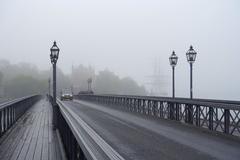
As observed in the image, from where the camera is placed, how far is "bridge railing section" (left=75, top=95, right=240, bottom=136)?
1477 cm

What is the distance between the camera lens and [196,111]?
17891mm

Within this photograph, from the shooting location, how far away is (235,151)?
1124 cm

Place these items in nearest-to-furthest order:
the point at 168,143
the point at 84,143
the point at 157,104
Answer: the point at 84,143
the point at 168,143
the point at 157,104

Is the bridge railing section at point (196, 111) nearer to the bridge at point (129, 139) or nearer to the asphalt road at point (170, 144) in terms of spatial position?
the bridge at point (129, 139)

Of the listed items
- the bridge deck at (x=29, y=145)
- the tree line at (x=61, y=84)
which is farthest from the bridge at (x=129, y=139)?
the tree line at (x=61, y=84)

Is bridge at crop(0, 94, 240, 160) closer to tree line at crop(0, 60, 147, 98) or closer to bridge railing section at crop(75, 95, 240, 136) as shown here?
bridge railing section at crop(75, 95, 240, 136)

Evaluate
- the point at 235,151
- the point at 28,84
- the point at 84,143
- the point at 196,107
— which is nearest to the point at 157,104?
the point at 196,107

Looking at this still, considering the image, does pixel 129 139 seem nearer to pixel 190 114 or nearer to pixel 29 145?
pixel 29 145

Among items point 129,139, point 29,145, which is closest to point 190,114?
point 129,139

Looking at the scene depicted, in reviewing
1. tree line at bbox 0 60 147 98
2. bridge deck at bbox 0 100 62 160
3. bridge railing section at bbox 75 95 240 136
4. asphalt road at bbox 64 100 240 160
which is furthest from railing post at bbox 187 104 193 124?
tree line at bbox 0 60 147 98

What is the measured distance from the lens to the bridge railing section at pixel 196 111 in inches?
582

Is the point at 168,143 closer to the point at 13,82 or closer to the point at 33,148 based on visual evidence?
the point at 33,148

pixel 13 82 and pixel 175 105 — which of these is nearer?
pixel 175 105

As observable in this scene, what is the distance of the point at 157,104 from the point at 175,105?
Result: 3.94 metres
